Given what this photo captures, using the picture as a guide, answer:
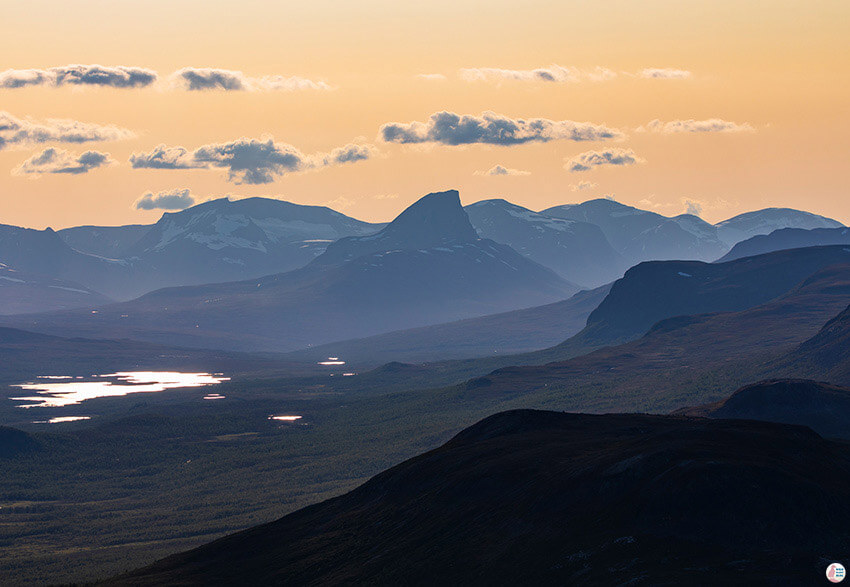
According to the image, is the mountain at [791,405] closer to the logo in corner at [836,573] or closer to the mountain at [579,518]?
the mountain at [579,518]

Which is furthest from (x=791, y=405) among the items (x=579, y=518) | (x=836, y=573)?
(x=836, y=573)

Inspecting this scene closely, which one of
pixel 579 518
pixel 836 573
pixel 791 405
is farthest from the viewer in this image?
pixel 791 405

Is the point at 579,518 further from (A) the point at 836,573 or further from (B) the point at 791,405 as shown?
(B) the point at 791,405

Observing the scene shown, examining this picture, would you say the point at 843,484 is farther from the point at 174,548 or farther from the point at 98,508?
the point at 98,508

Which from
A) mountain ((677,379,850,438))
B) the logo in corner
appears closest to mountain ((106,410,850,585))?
the logo in corner

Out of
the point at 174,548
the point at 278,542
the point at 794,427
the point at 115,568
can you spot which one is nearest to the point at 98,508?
the point at 174,548

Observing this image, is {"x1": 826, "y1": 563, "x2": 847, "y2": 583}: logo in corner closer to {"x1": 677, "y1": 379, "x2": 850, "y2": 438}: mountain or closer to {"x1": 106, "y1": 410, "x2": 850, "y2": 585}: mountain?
{"x1": 106, "y1": 410, "x2": 850, "y2": 585}: mountain
